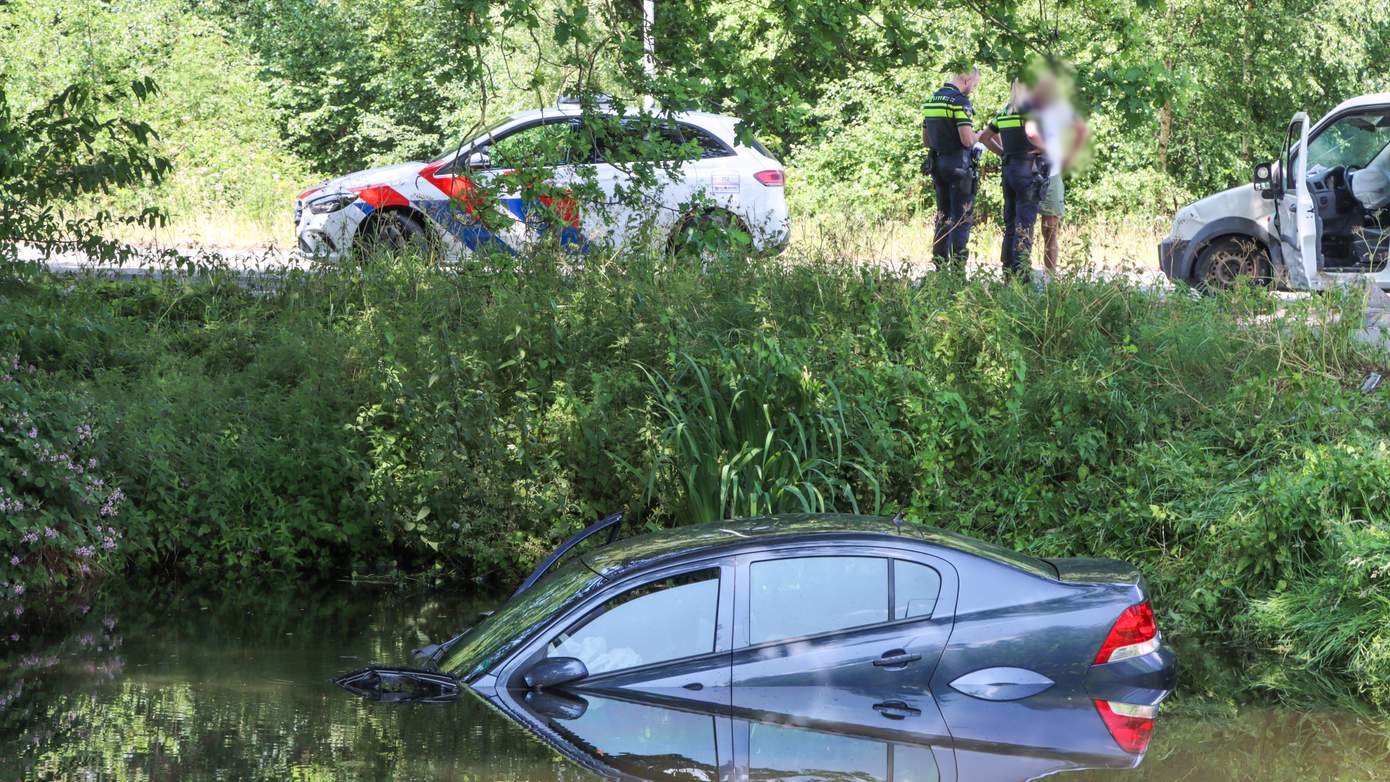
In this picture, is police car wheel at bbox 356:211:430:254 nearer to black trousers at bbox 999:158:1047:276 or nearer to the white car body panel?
black trousers at bbox 999:158:1047:276

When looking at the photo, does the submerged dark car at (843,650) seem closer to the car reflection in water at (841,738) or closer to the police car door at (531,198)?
the car reflection in water at (841,738)

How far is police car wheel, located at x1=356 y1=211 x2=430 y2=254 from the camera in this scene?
13.8 m

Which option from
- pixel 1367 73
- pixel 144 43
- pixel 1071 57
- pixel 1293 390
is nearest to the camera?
pixel 1293 390

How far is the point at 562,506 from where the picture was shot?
1055 cm

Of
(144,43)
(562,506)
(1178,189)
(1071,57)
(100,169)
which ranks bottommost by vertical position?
(562,506)

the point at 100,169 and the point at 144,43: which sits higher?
the point at 144,43

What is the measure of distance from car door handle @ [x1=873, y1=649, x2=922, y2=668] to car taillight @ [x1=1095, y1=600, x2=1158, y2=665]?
2.58ft

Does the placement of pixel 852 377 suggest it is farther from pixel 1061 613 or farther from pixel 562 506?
pixel 1061 613

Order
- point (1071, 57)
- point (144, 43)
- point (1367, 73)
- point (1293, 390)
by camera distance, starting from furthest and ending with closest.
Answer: point (144, 43) < point (1367, 73) < point (1071, 57) < point (1293, 390)

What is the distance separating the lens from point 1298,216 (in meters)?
13.2

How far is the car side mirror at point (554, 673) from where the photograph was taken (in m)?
6.06

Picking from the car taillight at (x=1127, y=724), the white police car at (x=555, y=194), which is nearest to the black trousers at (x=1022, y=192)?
the white police car at (x=555, y=194)

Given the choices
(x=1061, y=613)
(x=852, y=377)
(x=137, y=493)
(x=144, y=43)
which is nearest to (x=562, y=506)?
(x=852, y=377)

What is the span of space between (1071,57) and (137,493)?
7.90 metres
